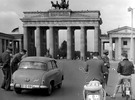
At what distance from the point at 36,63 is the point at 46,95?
1575 mm

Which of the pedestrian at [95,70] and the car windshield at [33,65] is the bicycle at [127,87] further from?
the car windshield at [33,65]

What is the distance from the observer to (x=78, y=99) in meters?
11.2

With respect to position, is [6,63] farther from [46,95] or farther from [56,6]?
[56,6]

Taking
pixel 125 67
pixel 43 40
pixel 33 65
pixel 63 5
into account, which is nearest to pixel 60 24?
pixel 63 5

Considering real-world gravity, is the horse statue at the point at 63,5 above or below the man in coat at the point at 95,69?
above

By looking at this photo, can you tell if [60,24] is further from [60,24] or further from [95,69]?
[95,69]

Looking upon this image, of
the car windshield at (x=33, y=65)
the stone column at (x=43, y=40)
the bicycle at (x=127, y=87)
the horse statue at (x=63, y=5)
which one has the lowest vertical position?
the bicycle at (x=127, y=87)

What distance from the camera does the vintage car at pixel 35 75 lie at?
1169 cm

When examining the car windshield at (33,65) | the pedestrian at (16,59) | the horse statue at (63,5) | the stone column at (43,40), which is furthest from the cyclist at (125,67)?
the stone column at (43,40)

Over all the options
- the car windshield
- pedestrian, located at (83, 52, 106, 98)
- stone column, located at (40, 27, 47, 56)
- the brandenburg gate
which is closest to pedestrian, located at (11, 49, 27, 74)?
the car windshield

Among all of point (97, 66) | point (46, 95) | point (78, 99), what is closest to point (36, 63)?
point (46, 95)

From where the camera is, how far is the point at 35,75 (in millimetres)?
11805

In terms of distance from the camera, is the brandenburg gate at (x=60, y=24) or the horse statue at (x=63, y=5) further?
the horse statue at (x=63, y=5)

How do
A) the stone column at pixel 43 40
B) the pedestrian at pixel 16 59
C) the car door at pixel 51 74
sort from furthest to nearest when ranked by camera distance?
1. the stone column at pixel 43 40
2. the pedestrian at pixel 16 59
3. the car door at pixel 51 74
